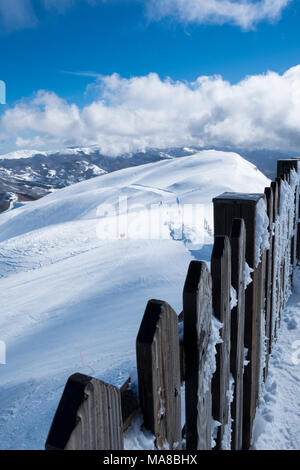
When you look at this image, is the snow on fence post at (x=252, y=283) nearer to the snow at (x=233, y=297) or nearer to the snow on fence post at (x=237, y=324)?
the snow on fence post at (x=237, y=324)

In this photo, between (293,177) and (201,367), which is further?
(293,177)

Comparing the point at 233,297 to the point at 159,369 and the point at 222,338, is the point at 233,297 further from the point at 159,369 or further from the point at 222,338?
the point at 159,369

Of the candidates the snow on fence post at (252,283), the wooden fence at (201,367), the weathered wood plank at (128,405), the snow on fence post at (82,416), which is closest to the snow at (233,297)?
the wooden fence at (201,367)

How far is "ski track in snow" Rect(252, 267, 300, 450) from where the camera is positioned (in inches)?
80.1

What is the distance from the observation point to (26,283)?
4.70m

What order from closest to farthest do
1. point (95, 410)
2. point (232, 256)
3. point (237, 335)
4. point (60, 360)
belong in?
1. point (95, 410)
2. point (232, 256)
3. point (237, 335)
4. point (60, 360)

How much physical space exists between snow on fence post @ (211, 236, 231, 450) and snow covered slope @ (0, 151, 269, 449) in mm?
848

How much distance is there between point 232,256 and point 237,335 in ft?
1.36

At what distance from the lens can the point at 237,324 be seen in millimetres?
1648

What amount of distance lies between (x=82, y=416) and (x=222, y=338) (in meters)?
0.86

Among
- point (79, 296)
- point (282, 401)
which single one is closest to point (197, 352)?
point (282, 401)
